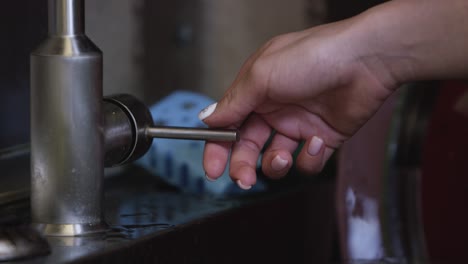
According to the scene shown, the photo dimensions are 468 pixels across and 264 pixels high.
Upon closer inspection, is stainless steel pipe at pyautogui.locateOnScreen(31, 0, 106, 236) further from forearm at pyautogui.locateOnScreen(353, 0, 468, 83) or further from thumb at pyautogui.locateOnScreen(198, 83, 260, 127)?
forearm at pyautogui.locateOnScreen(353, 0, 468, 83)

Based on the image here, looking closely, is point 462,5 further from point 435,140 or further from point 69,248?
point 435,140

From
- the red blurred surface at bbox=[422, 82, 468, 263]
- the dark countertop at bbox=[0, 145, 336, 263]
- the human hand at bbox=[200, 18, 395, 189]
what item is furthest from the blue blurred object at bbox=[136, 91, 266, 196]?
the red blurred surface at bbox=[422, 82, 468, 263]

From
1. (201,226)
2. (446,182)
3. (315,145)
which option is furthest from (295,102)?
(446,182)

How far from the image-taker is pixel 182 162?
1.03 meters

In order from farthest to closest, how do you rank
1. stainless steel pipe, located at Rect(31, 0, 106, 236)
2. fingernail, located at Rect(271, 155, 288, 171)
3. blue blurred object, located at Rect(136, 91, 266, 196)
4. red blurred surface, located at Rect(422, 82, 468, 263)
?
red blurred surface, located at Rect(422, 82, 468, 263), blue blurred object, located at Rect(136, 91, 266, 196), fingernail, located at Rect(271, 155, 288, 171), stainless steel pipe, located at Rect(31, 0, 106, 236)

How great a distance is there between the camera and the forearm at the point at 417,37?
0.70 m

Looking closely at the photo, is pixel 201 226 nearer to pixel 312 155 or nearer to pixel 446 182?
pixel 312 155

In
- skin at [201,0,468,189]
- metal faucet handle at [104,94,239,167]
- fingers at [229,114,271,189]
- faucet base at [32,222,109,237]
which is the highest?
skin at [201,0,468,189]

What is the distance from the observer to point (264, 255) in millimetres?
922

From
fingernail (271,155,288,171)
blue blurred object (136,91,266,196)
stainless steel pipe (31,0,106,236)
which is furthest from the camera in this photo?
blue blurred object (136,91,266,196)

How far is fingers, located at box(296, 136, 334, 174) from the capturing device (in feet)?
2.56

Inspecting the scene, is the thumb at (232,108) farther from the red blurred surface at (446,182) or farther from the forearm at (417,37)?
the red blurred surface at (446,182)

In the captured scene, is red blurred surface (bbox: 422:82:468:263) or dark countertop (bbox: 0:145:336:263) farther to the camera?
red blurred surface (bbox: 422:82:468:263)

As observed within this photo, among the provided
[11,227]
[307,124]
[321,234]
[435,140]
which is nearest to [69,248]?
[11,227]
